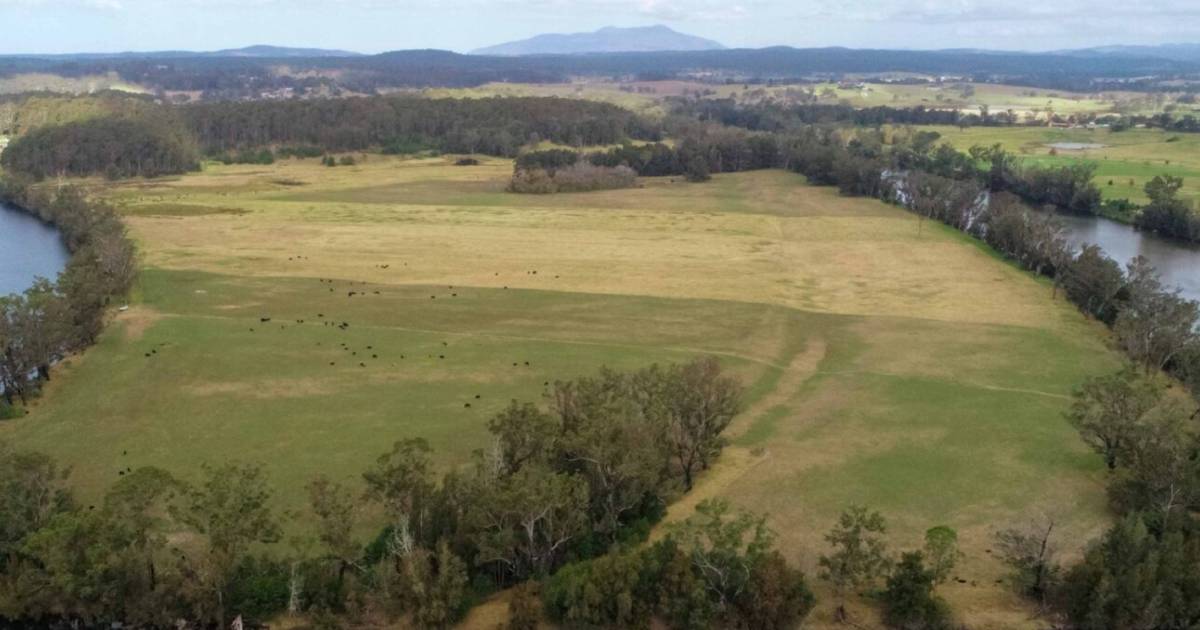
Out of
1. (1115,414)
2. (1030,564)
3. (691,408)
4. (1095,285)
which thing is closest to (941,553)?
(1030,564)

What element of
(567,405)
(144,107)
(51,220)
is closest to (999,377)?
(567,405)

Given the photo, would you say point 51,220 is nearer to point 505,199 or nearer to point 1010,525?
point 505,199

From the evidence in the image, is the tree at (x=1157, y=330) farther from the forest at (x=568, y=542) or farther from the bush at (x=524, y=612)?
the bush at (x=524, y=612)

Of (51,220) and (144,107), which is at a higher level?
(144,107)

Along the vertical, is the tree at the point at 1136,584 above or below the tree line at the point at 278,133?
below

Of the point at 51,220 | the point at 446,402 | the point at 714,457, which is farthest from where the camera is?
the point at 51,220

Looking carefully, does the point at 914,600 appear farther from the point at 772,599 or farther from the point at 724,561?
the point at 724,561

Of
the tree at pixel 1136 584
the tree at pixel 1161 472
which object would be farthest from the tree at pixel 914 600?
the tree at pixel 1161 472
